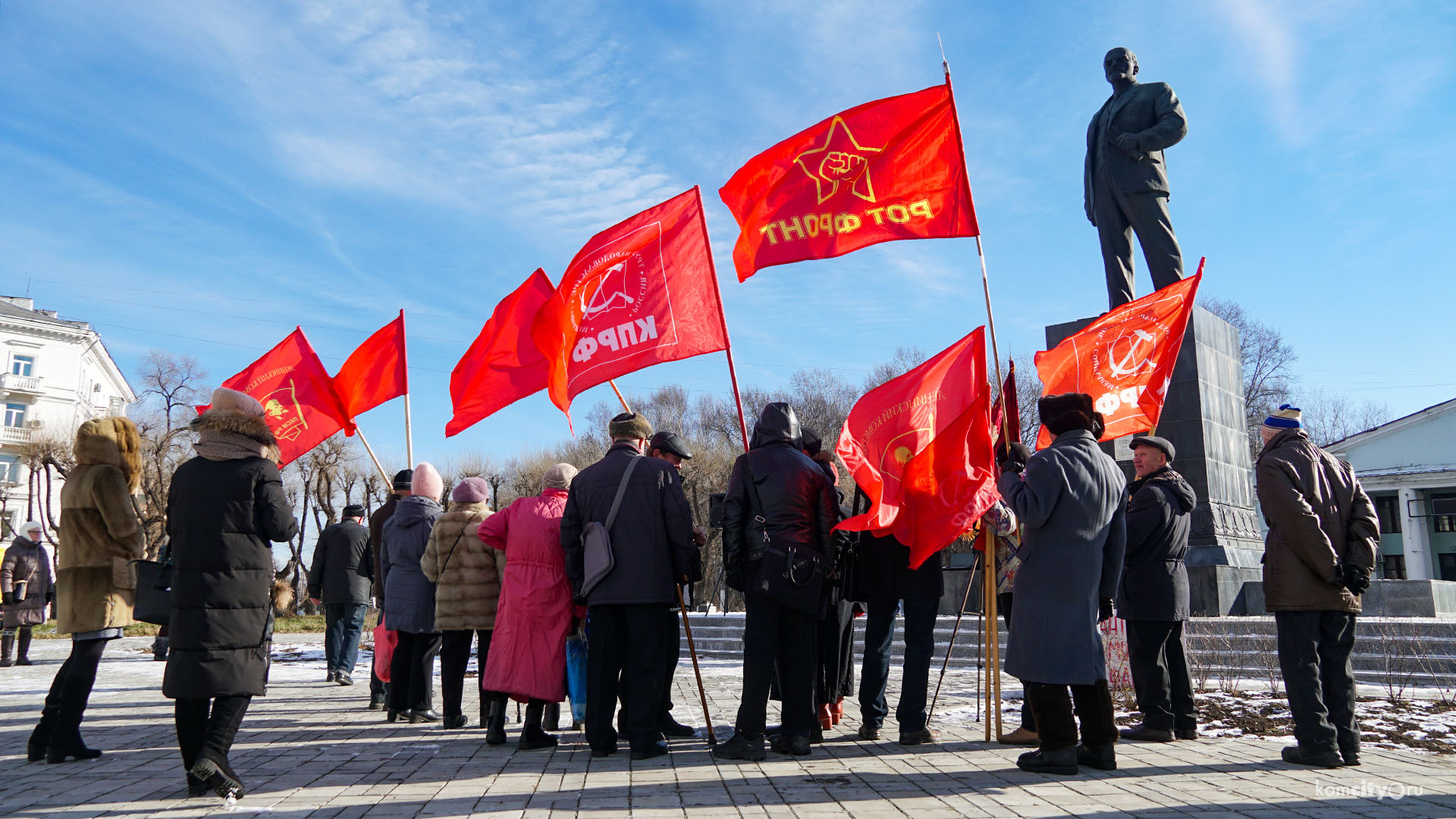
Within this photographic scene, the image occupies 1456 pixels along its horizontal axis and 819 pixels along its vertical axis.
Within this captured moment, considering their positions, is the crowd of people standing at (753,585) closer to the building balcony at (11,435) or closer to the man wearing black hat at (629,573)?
the man wearing black hat at (629,573)

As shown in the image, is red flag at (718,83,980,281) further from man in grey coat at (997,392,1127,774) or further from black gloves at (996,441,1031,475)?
man in grey coat at (997,392,1127,774)

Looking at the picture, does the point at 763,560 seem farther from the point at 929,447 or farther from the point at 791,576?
the point at 929,447

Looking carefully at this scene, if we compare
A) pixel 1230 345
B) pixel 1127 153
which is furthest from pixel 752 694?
pixel 1230 345

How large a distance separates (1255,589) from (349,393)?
10511 millimetres

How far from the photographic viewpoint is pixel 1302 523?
538 centimetres

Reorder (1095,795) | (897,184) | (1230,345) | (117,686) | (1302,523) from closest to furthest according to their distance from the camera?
(1095,795) → (1302,523) → (897,184) → (117,686) → (1230,345)

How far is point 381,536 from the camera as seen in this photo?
8578 mm

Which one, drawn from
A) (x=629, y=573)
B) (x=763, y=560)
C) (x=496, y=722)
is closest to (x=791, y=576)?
(x=763, y=560)

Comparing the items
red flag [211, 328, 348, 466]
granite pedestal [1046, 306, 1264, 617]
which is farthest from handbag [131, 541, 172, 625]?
granite pedestal [1046, 306, 1264, 617]

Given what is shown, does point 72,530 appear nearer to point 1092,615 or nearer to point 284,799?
point 284,799

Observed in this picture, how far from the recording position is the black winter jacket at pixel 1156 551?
6.20 metres

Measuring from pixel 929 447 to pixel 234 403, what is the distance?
390 centimetres

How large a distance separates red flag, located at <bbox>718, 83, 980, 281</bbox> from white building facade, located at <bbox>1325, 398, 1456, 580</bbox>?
40.6 metres

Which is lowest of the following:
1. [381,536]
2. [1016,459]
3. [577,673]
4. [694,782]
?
[694,782]
